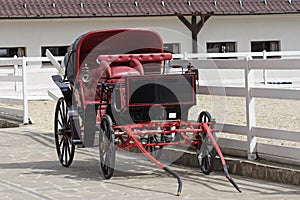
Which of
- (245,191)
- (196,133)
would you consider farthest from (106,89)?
(245,191)

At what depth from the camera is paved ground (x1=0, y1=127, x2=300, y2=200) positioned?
8109mm

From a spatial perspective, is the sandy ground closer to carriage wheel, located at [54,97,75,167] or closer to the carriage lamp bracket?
the carriage lamp bracket

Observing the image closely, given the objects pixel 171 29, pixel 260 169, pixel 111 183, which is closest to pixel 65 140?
pixel 111 183

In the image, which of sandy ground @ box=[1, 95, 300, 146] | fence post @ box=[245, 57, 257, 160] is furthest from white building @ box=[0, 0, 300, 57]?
fence post @ box=[245, 57, 257, 160]

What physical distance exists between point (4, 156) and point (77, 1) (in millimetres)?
20118

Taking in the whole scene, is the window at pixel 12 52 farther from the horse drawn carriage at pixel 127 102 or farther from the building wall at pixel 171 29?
the horse drawn carriage at pixel 127 102

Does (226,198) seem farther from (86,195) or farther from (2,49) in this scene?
(2,49)

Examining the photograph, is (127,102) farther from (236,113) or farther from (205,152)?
(236,113)

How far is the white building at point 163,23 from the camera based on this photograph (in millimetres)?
30641

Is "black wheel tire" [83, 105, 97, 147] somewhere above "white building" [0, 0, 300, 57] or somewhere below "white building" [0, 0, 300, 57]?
below

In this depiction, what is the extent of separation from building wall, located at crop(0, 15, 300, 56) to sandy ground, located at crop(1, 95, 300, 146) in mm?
8612

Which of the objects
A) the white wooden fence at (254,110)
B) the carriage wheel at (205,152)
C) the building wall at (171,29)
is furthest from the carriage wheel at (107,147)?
the building wall at (171,29)

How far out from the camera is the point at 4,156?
11.8 meters

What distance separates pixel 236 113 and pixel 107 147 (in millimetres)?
7858
